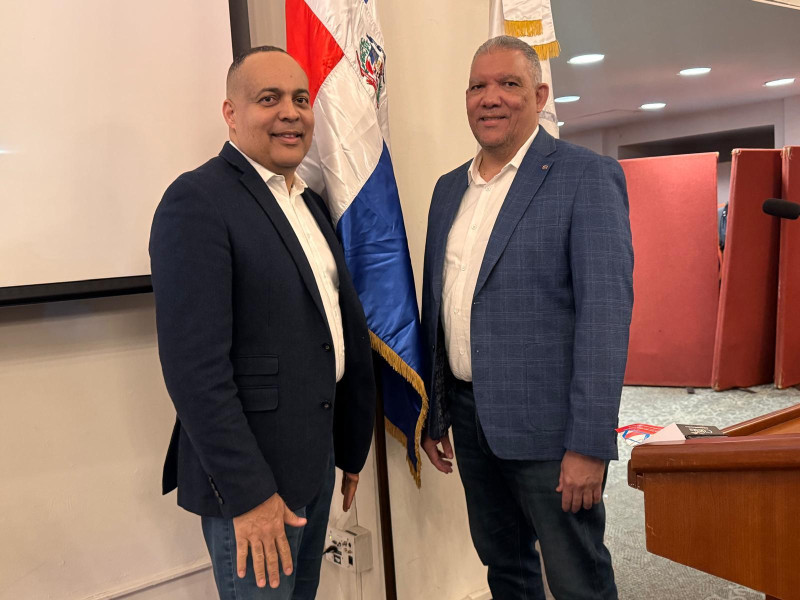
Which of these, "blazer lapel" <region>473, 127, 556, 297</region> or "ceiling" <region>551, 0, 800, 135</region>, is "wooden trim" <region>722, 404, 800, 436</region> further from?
"ceiling" <region>551, 0, 800, 135</region>

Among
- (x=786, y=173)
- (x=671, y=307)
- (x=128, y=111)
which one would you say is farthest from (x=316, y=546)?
(x=786, y=173)

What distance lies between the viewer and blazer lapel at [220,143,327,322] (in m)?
1.28

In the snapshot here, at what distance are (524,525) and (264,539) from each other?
0.75 meters

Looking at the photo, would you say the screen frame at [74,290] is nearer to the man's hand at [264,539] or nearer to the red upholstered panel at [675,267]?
the man's hand at [264,539]

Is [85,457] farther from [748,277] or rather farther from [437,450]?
[748,277]

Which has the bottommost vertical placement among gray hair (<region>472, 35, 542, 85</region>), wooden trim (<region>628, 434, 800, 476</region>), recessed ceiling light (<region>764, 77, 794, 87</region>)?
wooden trim (<region>628, 434, 800, 476</region>)

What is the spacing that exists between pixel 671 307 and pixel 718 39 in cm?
196

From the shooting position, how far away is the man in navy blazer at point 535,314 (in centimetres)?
139

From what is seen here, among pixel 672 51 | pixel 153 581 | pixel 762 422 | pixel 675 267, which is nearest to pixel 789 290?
pixel 675 267

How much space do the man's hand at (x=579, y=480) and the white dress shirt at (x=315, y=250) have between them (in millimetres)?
500

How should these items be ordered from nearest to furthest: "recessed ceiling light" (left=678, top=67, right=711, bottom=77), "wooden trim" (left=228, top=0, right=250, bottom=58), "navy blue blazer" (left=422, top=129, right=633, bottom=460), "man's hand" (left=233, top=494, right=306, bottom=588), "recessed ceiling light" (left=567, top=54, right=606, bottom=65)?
1. "man's hand" (left=233, top=494, right=306, bottom=588)
2. "navy blue blazer" (left=422, top=129, right=633, bottom=460)
3. "wooden trim" (left=228, top=0, right=250, bottom=58)
4. "recessed ceiling light" (left=567, top=54, right=606, bottom=65)
5. "recessed ceiling light" (left=678, top=67, right=711, bottom=77)

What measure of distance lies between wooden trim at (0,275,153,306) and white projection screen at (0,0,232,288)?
0.02 m

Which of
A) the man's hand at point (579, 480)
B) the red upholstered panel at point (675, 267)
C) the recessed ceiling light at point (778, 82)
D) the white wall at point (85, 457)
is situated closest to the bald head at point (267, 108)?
the white wall at point (85, 457)

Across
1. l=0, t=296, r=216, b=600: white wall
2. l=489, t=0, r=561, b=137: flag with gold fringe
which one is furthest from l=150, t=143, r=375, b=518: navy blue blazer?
l=489, t=0, r=561, b=137: flag with gold fringe
